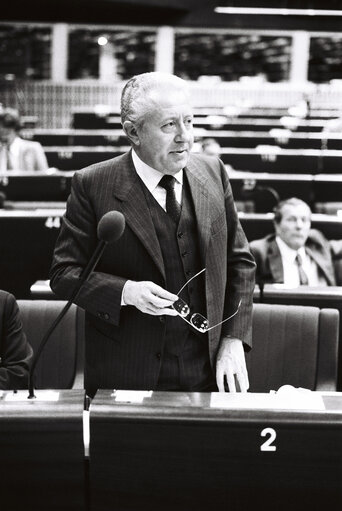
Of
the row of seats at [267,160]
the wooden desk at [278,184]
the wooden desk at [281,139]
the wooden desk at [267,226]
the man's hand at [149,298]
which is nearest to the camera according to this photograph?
the man's hand at [149,298]

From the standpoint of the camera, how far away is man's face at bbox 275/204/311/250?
14.5 feet

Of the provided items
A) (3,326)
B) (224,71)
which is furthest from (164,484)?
(224,71)

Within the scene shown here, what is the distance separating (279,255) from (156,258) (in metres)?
2.66

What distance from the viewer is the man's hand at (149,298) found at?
65.7 inches

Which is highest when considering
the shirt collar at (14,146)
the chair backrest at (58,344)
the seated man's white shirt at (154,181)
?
the seated man's white shirt at (154,181)

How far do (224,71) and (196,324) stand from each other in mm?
13857

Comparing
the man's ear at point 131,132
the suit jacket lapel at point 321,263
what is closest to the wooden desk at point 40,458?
the man's ear at point 131,132

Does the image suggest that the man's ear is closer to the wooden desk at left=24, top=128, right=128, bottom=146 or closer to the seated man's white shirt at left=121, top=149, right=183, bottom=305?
the seated man's white shirt at left=121, top=149, right=183, bottom=305

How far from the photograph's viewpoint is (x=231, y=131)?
11086mm

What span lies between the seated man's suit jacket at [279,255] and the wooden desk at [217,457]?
280cm

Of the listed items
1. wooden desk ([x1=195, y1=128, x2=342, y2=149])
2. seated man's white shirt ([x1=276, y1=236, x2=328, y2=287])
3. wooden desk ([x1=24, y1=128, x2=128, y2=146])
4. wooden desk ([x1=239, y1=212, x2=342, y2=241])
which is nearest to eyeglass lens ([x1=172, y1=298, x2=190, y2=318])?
seated man's white shirt ([x1=276, y1=236, x2=328, y2=287])

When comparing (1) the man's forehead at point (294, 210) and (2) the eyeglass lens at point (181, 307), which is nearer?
(2) the eyeglass lens at point (181, 307)

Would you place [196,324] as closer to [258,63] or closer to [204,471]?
[204,471]

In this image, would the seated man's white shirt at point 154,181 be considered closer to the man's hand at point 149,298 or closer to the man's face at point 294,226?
the man's hand at point 149,298
